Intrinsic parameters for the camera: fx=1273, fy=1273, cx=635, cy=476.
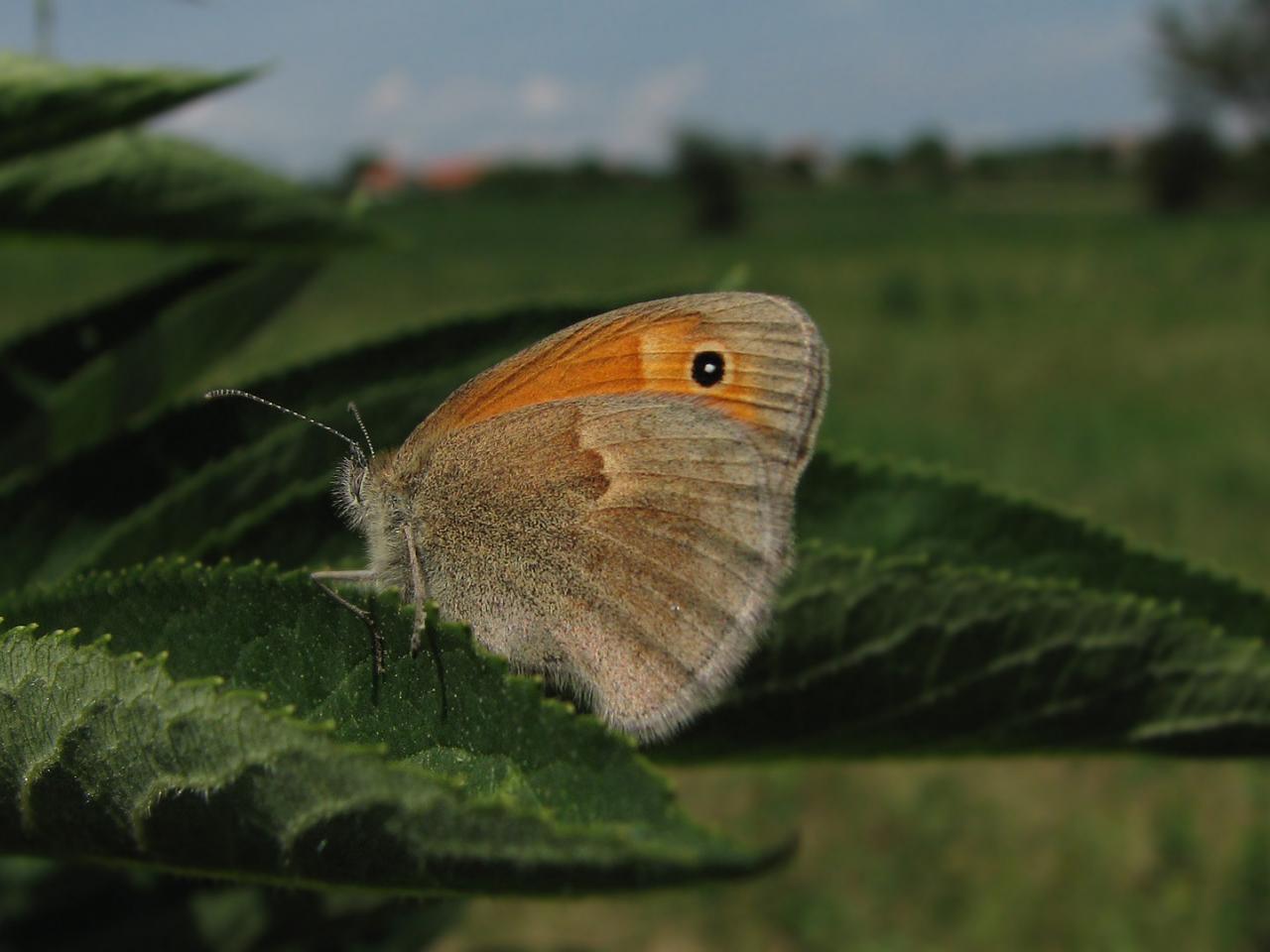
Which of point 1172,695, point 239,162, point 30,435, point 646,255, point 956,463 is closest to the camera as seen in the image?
point 1172,695

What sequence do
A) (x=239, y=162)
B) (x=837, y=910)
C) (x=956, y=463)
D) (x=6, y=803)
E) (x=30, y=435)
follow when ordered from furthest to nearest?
(x=956, y=463) → (x=837, y=910) → (x=239, y=162) → (x=30, y=435) → (x=6, y=803)

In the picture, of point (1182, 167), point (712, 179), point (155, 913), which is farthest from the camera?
point (1182, 167)

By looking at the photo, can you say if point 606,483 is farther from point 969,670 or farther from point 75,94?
point 75,94

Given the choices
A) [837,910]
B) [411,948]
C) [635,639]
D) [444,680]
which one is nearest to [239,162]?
[635,639]

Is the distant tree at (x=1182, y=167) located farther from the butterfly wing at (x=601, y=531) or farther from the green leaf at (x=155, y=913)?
the green leaf at (x=155, y=913)

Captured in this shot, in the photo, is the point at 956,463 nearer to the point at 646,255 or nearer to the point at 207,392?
the point at 207,392

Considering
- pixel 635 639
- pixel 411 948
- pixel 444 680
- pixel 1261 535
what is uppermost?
pixel 444 680

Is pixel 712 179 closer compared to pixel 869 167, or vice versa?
pixel 712 179

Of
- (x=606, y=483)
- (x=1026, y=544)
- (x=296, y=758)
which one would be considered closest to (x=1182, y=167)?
(x=606, y=483)
